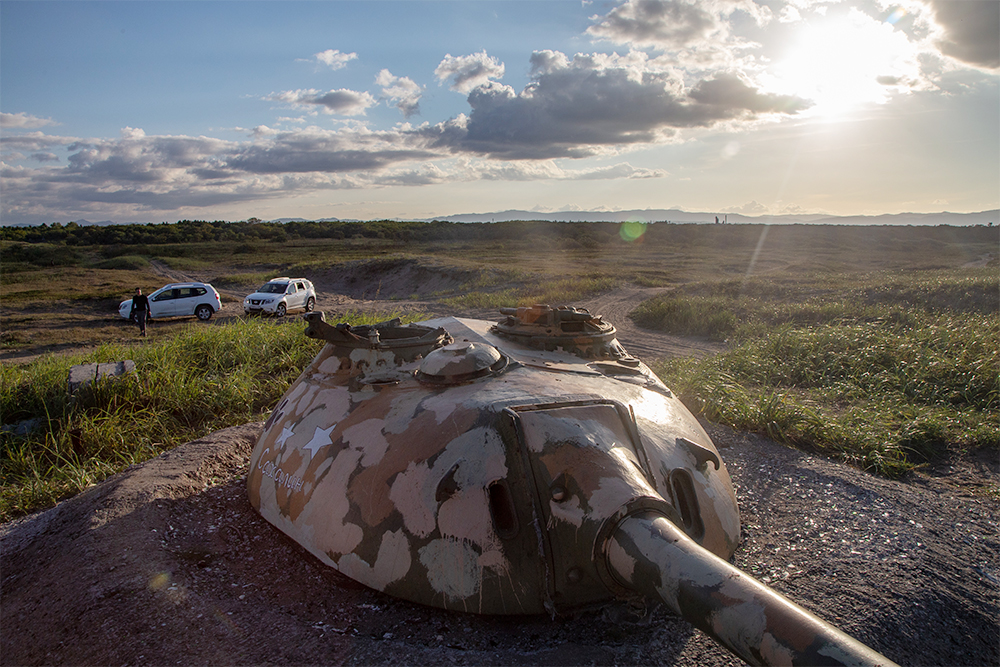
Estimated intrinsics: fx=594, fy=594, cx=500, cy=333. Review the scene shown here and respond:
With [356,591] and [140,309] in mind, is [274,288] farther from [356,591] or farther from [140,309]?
[356,591]

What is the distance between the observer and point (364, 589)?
328cm

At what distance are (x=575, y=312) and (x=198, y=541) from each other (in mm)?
3009

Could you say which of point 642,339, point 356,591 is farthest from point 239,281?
point 356,591

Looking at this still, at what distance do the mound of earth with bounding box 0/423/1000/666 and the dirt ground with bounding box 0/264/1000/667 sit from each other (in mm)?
10

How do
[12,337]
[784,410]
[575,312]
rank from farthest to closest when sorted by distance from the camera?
[12,337]
[784,410]
[575,312]

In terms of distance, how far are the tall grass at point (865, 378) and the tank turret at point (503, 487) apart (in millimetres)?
3338

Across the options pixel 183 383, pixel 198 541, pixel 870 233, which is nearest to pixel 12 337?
pixel 183 383

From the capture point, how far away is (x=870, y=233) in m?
70.8

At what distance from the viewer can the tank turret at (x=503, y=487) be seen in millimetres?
Result: 2521

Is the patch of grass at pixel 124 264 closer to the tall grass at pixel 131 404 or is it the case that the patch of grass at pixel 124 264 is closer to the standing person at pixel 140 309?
the standing person at pixel 140 309

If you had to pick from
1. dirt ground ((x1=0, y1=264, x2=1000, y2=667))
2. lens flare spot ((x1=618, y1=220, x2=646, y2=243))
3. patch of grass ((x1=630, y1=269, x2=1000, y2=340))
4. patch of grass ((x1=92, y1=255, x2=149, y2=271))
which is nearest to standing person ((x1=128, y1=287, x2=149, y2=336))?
dirt ground ((x1=0, y1=264, x2=1000, y2=667))

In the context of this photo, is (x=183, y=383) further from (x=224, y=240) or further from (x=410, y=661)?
(x=224, y=240)

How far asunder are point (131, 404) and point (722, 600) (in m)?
7.12

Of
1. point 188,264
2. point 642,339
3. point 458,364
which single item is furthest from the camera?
point 188,264
